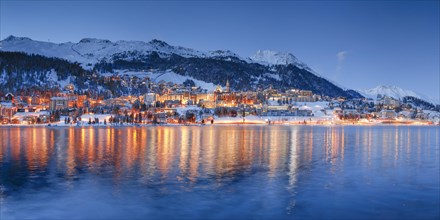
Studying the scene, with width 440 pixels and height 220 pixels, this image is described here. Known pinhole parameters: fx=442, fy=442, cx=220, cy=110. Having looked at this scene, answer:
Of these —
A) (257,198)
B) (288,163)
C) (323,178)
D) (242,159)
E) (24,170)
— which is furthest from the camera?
(242,159)

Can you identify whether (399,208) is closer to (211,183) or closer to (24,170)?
(211,183)

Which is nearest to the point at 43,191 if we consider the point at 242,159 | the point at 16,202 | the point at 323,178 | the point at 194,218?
the point at 16,202

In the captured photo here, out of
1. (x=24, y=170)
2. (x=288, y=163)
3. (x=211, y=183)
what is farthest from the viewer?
(x=288, y=163)

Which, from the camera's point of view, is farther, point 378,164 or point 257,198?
point 378,164

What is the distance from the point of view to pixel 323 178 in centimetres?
3145

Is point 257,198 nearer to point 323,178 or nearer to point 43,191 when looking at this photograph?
point 323,178

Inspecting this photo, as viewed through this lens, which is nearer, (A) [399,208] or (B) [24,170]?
(A) [399,208]

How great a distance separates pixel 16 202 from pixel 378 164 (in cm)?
3102

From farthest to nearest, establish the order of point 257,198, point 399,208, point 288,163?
point 288,163
point 257,198
point 399,208

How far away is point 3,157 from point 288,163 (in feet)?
95.2

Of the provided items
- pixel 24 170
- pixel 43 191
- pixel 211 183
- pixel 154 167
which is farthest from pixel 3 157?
pixel 211 183

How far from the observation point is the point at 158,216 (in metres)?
19.9

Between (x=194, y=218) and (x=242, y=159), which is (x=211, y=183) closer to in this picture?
(x=194, y=218)

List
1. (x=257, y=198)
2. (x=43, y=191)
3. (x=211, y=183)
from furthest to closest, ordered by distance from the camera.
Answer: (x=211, y=183), (x=43, y=191), (x=257, y=198)
